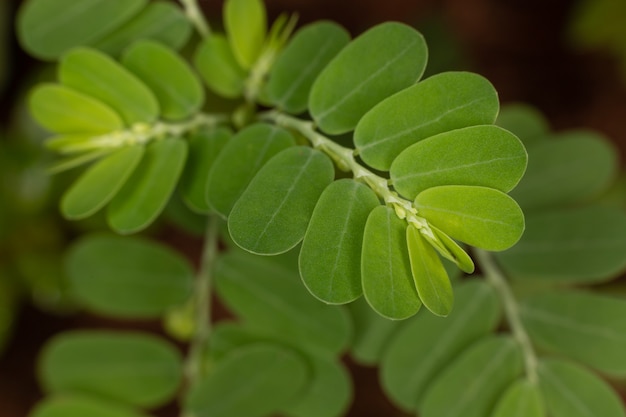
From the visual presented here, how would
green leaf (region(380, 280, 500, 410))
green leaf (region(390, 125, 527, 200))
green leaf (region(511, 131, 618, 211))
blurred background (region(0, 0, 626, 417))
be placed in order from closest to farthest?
green leaf (region(390, 125, 527, 200))
green leaf (region(380, 280, 500, 410))
green leaf (region(511, 131, 618, 211))
blurred background (region(0, 0, 626, 417))

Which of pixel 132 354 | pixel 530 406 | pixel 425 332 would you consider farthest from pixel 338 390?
pixel 132 354

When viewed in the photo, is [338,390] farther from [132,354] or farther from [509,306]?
[132,354]

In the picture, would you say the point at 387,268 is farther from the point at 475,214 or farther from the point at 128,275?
the point at 128,275

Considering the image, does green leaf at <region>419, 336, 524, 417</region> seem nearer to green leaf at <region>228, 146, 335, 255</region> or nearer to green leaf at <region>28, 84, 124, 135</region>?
green leaf at <region>228, 146, 335, 255</region>

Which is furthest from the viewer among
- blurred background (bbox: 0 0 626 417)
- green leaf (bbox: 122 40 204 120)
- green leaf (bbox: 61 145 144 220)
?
blurred background (bbox: 0 0 626 417)

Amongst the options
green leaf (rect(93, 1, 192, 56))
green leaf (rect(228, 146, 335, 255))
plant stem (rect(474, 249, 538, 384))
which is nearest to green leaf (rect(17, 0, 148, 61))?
green leaf (rect(93, 1, 192, 56))

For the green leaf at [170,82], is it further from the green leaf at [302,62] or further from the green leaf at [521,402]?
the green leaf at [521,402]

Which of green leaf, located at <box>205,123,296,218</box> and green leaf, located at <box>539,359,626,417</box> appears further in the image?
green leaf, located at <box>539,359,626,417</box>
